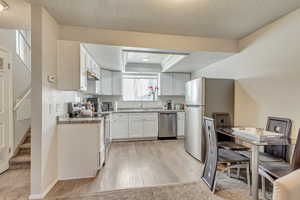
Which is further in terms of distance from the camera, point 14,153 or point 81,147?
point 14,153

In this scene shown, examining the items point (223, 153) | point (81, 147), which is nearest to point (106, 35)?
point (81, 147)

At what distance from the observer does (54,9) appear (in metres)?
2.16

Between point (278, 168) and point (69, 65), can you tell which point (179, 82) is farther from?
point (278, 168)

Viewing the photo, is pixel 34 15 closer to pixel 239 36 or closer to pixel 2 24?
pixel 2 24

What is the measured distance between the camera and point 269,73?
8.33 ft

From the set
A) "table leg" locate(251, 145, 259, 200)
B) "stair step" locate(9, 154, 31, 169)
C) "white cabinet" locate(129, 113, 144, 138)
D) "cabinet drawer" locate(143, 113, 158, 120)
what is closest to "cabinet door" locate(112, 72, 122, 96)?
"white cabinet" locate(129, 113, 144, 138)

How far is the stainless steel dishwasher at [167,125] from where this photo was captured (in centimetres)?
476

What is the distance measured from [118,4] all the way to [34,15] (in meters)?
1.10

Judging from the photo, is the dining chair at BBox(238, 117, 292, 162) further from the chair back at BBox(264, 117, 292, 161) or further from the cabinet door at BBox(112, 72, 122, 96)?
the cabinet door at BBox(112, 72, 122, 96)

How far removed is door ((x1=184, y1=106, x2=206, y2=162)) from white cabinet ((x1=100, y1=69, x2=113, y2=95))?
8.22 ft

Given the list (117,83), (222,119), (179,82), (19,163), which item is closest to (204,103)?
(222,119)

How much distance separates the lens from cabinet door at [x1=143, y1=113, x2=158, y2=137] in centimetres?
466

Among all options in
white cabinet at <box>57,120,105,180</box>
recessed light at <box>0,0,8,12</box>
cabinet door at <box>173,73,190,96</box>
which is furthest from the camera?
cabinet door at <box>173,73,190,96</box>

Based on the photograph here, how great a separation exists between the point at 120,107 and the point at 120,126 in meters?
0.92
